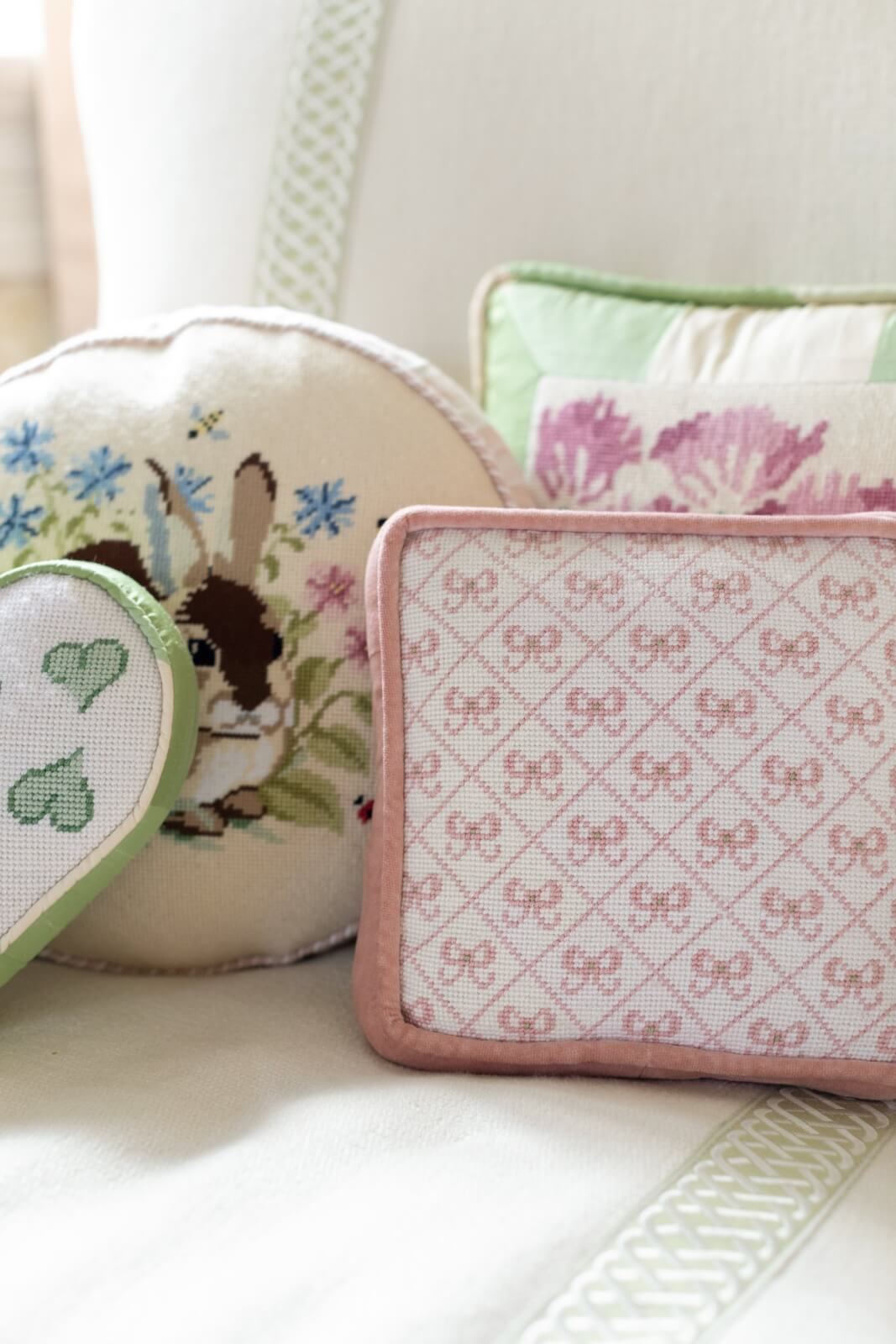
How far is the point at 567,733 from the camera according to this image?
0.62m

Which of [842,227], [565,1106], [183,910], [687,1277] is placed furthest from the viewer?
[842,227]

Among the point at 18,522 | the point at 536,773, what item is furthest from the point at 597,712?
the point at 18,522

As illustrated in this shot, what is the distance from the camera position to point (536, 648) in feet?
2.06

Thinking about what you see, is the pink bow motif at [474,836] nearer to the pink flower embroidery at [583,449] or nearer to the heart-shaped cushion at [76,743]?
the heart-shaped cushion at [76,743]

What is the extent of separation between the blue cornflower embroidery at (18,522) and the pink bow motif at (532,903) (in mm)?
361

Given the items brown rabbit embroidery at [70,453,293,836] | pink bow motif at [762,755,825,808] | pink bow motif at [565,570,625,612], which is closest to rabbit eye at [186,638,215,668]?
brown rabbit embroidery at [70,453,293,836]

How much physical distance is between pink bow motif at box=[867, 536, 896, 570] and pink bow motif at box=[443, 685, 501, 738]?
8.5 inches

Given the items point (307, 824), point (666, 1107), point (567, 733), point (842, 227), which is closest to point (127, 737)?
point (307, 824)

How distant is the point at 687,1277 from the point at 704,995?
0.52 ft

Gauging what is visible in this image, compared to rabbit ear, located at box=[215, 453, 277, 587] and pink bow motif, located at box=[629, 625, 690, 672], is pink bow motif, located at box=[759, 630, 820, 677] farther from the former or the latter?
rabbit ear, located at box=[215, 453, 277, 587]

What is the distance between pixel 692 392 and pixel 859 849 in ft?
1.06

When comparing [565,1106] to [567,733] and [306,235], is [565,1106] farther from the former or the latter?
[306,235]

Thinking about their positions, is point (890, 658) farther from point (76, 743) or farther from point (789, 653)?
point (76, 743)

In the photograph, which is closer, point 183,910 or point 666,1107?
point 666,1107
